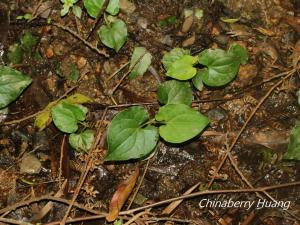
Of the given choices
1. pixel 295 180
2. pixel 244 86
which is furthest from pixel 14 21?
pixel 295 180

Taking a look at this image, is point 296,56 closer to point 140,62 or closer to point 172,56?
point 172,56

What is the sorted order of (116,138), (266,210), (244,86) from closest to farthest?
(116,138) < (266,210) < (244,86)

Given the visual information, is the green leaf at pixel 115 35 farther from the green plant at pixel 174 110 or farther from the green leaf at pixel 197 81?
the green leaf at pixel 197 81

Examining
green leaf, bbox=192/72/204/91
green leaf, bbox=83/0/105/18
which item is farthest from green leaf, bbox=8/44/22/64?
green leaf, bbox=192/72/204/91

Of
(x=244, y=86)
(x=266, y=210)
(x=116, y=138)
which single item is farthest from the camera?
(x=244, y=86)

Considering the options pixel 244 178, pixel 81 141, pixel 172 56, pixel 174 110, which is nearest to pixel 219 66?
pixel 172 56

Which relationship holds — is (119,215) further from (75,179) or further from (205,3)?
(205,3)
